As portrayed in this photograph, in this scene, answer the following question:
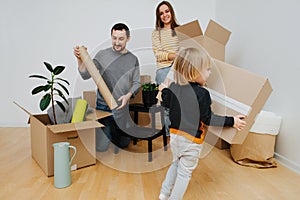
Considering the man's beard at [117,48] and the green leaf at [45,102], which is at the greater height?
the man's beard at [117,48]

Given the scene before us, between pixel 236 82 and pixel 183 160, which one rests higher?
pixel 236 82

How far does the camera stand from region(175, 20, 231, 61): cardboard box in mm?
1769

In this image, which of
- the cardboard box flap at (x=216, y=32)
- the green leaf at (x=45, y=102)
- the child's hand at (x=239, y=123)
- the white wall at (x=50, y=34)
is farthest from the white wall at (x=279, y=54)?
the green leaf at (x=45, y=102)

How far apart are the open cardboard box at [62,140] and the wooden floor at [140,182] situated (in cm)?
6

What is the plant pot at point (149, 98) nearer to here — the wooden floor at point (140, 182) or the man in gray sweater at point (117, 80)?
the man in gray sweater at point (117, 80)

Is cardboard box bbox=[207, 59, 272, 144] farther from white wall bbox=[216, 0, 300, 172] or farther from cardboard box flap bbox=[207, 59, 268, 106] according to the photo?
white wall bbox=[216, 0, 300, 172]

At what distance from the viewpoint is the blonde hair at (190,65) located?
1.23 meters

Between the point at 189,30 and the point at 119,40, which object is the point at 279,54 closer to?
the point at 189,30

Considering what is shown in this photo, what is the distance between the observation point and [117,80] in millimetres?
2105

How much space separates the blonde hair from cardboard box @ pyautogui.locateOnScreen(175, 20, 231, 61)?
559mm

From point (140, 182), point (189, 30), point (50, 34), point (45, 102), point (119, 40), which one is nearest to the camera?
point (140, 182)

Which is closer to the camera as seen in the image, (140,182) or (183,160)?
(183,160)

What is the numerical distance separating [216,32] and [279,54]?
492 millimetres

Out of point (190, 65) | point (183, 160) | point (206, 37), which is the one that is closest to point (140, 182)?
point (183, 160)
